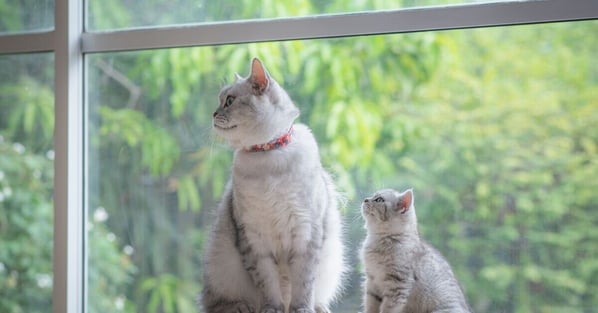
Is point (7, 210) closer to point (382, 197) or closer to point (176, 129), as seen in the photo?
point (176, 129)

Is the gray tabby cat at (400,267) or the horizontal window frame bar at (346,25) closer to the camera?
the gray tabby cat at (400,267)

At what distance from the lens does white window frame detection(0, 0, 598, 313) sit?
1.95 meters

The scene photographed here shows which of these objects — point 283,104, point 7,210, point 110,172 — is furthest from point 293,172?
point 7,210

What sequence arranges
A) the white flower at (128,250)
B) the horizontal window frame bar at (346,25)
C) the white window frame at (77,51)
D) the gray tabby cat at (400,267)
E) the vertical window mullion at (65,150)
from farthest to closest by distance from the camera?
the white flower at (128,250) → the vertical window mullion at (65,150) → the white window frame at (77,51) → the horizontal window frame bar at (346,25) → the gray tabby cat at (400,267)

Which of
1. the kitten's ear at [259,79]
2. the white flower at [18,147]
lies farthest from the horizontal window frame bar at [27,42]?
the kitten's ear at [259,79]

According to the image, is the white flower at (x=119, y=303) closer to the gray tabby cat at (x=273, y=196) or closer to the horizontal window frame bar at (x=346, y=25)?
the gray tabby cat at (x=273, y=196)

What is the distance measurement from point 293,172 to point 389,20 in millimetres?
534

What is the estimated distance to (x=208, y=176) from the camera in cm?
218

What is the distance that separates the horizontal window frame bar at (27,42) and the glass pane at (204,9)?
0.14 meters

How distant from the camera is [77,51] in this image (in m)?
2.17

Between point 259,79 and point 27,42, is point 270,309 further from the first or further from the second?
point 27,42

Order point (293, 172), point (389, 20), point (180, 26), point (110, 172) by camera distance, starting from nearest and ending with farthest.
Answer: point (293, 172), point (389, 20), point (180, 26), point (110, 172)

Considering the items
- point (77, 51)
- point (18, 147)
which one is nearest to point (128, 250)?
point (18, 147)

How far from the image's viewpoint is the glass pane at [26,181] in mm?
2295
